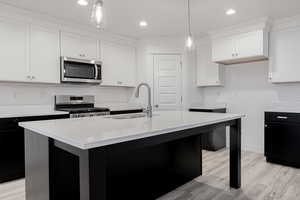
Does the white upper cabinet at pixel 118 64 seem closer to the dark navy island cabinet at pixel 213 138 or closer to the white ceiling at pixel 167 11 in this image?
the white ceiling at pixel 167 11

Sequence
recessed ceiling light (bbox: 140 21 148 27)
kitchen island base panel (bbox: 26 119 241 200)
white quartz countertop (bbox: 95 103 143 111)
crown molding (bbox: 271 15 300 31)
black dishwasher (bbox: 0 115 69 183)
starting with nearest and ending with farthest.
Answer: kitchen island base panel (bbox: 26 119 241 200), black dishwasher (bbox: 0 115 69 183), crown molding (bbox: 271 15 300 31), recessed ceiling light (bbox: 140 21 148 27), white quartz countertop (bbox: 95 103 143 111)

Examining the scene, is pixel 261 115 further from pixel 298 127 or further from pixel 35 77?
pixel 35 77

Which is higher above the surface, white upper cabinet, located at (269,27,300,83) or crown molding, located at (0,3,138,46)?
crown molding, located at (0,3,138,46)

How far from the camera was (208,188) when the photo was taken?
7.85 feet

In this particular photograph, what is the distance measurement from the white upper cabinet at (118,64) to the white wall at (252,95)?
2036 mm

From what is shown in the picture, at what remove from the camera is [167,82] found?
14.2ft

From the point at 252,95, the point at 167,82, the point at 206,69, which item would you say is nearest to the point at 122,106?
the point at 167,82

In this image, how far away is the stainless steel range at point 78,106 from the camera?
324 centimetres

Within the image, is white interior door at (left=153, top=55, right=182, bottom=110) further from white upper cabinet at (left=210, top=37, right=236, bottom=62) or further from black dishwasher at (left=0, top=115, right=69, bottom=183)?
black dishwasher at (left=0, top=115, right=69, bottom=183)

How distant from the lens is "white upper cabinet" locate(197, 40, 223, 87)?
13.8 feet

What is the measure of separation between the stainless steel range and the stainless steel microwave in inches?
15.1

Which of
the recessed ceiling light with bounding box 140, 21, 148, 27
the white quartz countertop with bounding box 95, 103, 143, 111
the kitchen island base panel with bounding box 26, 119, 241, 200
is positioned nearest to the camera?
the kitchen island base panel with bounding box 26, 119, 241, 200

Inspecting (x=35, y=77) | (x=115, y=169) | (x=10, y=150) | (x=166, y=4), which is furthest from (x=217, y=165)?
(x=35, y=77)

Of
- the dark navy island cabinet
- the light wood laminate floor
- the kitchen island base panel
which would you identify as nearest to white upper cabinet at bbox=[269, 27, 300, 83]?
the dark navy island cabinet
